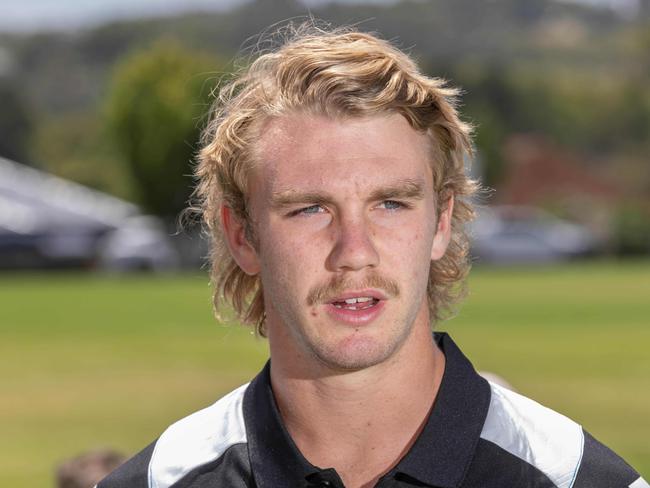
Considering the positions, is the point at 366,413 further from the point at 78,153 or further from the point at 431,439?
the point at 78,153

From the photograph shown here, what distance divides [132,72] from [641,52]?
60.2 m

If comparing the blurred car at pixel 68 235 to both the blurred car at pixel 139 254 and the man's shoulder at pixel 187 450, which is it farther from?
the man's shoulder at pixel 187 450

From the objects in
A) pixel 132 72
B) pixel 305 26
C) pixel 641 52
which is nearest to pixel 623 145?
pixel 641 52

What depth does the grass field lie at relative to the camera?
14.3m

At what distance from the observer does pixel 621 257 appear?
61562 millimetres

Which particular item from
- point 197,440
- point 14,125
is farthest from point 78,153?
point 197,440

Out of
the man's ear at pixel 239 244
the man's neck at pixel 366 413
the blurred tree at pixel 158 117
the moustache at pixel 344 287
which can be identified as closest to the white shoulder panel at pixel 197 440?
the man's neck at pixel 366 413

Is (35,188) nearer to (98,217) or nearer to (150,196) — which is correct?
(98,217)

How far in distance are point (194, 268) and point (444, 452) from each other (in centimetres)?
5384

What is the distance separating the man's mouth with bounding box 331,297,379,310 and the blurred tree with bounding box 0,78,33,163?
137288mm

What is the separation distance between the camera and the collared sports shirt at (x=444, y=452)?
9.24 ft

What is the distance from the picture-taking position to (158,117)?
84562 millimetres

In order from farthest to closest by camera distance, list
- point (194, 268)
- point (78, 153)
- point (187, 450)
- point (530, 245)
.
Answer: point (78, 153) → point (530, 245) → point (194, 268) → point (187, 450)

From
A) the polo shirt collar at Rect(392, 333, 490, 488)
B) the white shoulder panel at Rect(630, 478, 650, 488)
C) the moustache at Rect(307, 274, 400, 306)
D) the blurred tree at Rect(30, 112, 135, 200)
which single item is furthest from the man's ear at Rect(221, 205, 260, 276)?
the blurred tree at Rect(30, 112, 135, 200)
